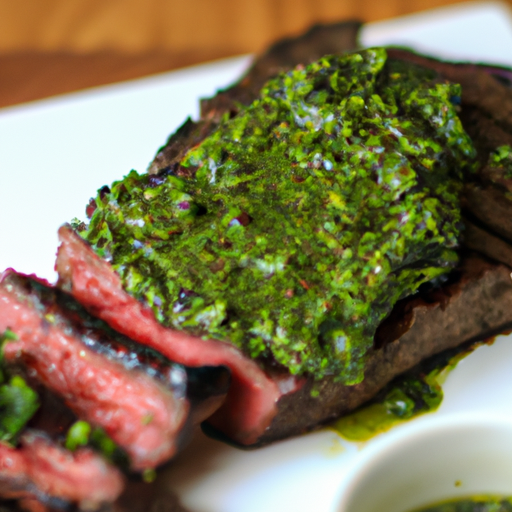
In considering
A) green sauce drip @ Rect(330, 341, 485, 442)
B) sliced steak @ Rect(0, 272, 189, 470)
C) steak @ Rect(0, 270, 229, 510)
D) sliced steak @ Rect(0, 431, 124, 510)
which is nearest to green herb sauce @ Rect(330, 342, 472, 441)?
green sauce drip @ Rect(330, 341, 485, 442)

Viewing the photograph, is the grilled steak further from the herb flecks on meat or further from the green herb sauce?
the herb flecks on meat

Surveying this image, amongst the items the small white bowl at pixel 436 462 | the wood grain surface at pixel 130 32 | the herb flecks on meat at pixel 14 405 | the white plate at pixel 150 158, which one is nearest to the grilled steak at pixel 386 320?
the white plate at pixel 150 158

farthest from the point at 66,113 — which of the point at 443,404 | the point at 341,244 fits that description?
the point at 443,404

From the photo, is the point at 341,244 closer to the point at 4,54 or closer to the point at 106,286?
the point at 106,286

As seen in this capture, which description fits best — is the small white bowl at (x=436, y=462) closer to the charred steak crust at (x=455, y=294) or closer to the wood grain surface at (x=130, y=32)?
the charred steak crust at (x=455, y=294)

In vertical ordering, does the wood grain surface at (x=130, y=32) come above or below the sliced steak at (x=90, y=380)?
above
